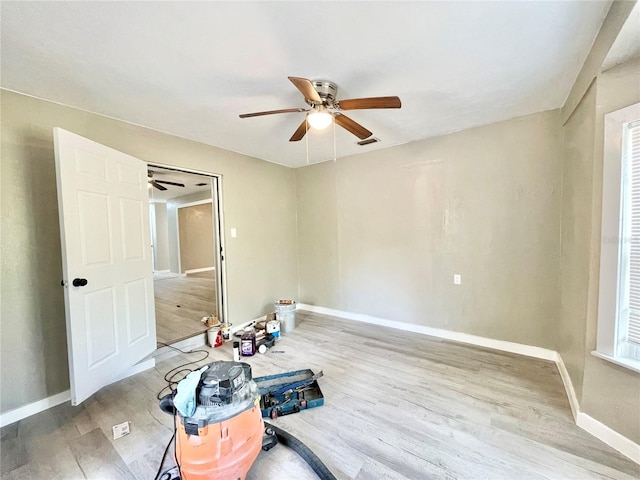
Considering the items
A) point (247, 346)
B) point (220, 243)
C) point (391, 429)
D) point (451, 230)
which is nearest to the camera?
point (391, 429)

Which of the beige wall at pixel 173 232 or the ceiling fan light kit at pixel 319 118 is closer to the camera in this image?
the ceiling fan light kit at pixel 319 118

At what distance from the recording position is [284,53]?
1.58 m

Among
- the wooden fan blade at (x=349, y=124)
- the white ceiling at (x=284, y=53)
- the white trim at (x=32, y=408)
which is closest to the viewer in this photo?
the white ceiling at (x=284, y=53)

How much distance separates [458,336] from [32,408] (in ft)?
13.1

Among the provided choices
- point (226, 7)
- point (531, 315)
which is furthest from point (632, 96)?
point (226, 7)

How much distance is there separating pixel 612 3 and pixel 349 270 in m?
3.28

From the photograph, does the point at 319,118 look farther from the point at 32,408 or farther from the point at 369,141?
the point at 32,408

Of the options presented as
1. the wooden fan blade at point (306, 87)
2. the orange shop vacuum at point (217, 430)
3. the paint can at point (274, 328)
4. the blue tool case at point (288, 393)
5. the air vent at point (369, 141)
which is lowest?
the blue tool case at point (288, 393)

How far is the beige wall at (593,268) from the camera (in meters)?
1.45

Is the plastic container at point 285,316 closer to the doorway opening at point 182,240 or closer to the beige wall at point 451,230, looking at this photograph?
the beige wall at point 451,230

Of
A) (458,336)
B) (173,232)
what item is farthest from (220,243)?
(173,232)

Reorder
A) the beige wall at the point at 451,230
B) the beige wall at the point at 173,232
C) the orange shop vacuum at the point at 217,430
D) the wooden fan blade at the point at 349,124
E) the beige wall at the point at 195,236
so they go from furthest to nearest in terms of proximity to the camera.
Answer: the beige wall at the point at 173,232
the beige wall at the point at 195,236
the beige wall at the point at 451,230
the wooden fan blade at the point at 349,124
the orange shop vacuum at the point at 217,430

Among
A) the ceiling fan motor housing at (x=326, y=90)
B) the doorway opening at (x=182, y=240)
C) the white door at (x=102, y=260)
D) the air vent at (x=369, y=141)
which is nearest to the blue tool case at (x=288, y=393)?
the white door at (x=102, y=260)

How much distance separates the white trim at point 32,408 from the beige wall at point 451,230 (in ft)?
10.0
